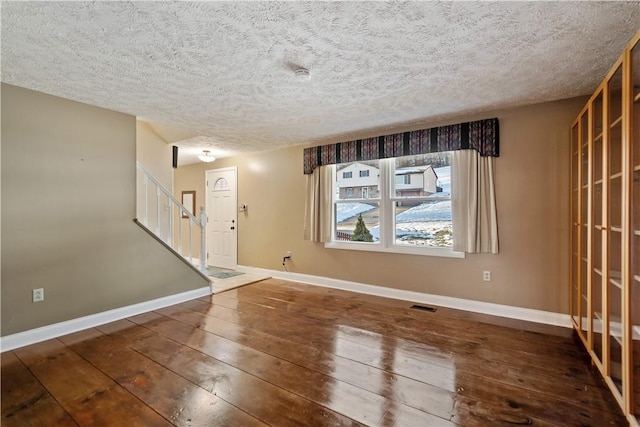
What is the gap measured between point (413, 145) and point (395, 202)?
2.67 feet

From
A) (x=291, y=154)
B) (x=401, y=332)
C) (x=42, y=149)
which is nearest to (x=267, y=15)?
(x=42, y=149)

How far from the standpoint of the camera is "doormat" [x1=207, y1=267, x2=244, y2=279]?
5.32m

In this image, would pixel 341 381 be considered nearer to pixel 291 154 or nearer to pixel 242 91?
pixel 242 91

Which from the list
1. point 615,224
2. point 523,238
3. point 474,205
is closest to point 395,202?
point 474,205

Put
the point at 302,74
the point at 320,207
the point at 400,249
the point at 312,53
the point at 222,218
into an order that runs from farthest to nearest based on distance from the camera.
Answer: the point at 222,218, the point at 320,207, the point at 400,249, the point at 302,74, the point at 312,53

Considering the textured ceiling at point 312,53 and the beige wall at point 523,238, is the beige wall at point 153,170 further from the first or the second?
the beige wall at point 523,238

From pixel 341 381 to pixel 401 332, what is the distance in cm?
105

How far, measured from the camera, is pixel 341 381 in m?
2.05

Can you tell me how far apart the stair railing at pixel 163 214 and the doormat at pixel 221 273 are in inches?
42.9

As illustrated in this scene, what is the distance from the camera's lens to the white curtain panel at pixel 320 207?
4.59 m

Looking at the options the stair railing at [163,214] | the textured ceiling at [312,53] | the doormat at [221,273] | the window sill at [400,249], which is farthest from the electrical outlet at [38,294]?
the window sill at [400,249]

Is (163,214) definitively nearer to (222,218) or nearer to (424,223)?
(222,218)

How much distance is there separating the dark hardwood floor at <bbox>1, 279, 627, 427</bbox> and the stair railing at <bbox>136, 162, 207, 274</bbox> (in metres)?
1.10

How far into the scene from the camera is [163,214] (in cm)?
442
